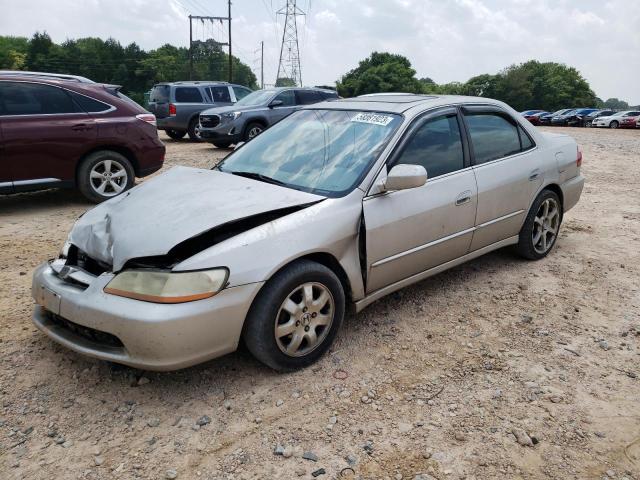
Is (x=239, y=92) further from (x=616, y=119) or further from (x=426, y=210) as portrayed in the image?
(x=616, y=119)

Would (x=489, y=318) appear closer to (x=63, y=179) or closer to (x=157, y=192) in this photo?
(x=157, y=192)

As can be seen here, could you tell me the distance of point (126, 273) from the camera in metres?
2.62

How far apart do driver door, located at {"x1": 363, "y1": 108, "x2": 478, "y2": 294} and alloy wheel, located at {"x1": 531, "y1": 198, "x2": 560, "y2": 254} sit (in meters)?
1.14

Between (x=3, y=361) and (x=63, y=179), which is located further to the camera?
(x=63, y=179)

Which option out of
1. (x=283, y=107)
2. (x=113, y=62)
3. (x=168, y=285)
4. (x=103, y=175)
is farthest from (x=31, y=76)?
(x=113, y=62)

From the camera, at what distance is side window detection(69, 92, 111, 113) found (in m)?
6.54

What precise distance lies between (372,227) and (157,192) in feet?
4.73

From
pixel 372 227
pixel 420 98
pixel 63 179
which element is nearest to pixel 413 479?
pixel 372 227

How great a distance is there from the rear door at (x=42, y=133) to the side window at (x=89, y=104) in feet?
0.19

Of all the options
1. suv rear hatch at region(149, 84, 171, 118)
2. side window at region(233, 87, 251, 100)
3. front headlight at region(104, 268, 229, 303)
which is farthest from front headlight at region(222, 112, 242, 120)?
front headlight at region(104, 268, 229, 303)

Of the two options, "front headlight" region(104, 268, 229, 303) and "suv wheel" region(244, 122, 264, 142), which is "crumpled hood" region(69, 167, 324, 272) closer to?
"front headlight" region(104, 268, 229, 303)

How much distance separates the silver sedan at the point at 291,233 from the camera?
2564 millimetres

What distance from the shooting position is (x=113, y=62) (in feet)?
272

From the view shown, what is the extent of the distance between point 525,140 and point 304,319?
279 centimetres
